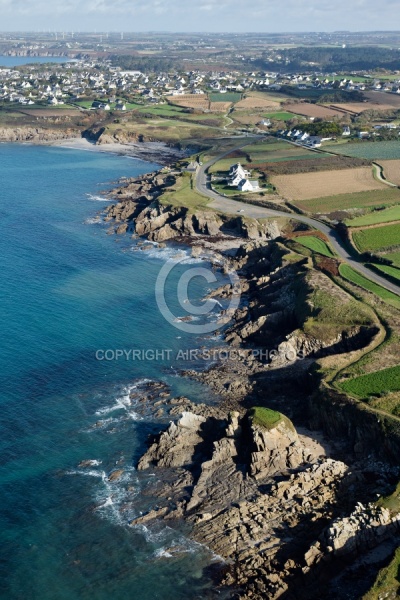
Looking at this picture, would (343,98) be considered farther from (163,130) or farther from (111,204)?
(111,204)

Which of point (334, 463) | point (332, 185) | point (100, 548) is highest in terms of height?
point (332, 185)

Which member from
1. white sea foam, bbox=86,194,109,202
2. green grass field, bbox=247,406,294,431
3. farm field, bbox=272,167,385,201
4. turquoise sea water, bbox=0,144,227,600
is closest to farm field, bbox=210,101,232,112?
farm field, bbox=272,167,385,201

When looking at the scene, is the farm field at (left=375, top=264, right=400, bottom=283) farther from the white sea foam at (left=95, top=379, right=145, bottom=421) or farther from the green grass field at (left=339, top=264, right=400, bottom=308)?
the white sea foam at (left=95, top=379, right=145, bottom=421)

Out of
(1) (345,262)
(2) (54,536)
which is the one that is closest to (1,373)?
(2) (54,536)

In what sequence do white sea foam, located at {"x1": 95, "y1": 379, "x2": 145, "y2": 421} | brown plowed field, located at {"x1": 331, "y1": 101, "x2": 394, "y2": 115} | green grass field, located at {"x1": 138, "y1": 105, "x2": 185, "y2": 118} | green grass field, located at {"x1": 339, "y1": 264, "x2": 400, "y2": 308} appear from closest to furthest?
white sea foam, located at {"x1": 95, "y1": 379, "x2": 145, "y2": 421} → green grass field, located at {"x1": 339, "y1": 264, "x2": 400, "y2": 308} → brown plowed field, located at {"x1": 331, "y1": 101, "x2": 394, "y2": 115} → green grass field, located at {"x1": 138, "y1": 105, "x2": 185, "y2": 118}

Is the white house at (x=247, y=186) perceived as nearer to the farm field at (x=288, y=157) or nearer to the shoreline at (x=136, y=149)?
the farm field at (x=288, y=157)

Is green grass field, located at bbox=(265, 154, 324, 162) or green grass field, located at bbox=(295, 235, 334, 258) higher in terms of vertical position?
green grass field, located at bbox=(265, 154, 324, 162)
